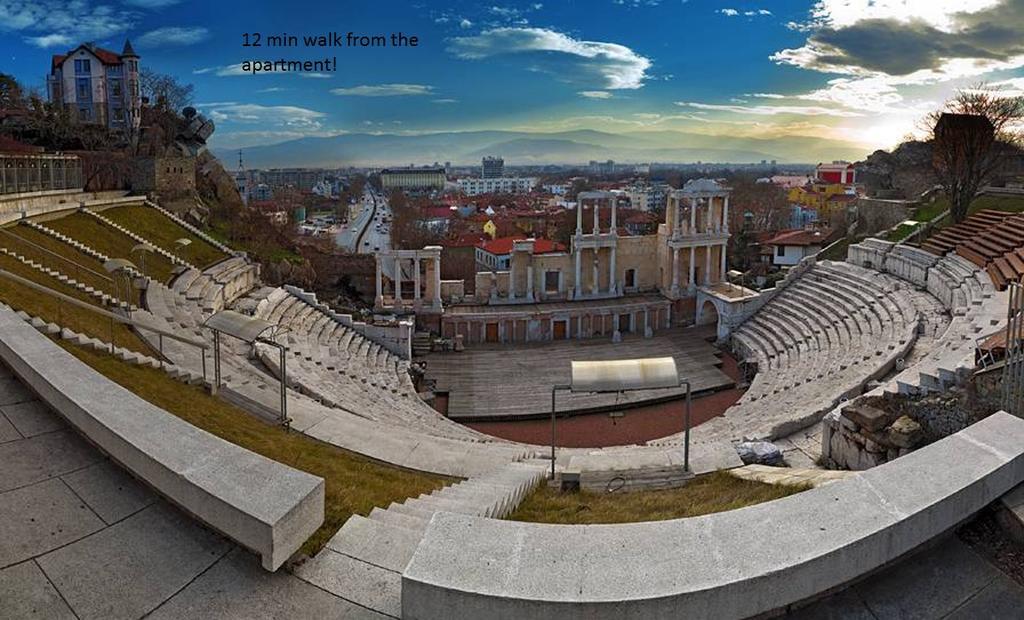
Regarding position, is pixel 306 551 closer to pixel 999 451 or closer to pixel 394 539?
pixel 394 539

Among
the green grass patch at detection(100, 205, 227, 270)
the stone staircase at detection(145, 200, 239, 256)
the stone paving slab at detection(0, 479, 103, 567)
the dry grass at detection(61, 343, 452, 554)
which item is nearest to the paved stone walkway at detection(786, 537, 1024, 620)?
the dry grass at detection(61, 343, 452, 554)

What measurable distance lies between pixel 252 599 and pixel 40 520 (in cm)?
199

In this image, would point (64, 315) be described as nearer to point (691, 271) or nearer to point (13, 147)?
point (13, 147)

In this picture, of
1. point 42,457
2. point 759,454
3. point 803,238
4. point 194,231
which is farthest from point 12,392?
point 803,238

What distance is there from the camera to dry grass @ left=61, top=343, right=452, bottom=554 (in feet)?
27.1

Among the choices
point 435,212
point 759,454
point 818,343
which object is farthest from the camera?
point 435,212

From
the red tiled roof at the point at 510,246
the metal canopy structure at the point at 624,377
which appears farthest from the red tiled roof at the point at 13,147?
the metal canopy structure at the point at 624,377

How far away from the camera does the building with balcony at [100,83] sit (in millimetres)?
54625

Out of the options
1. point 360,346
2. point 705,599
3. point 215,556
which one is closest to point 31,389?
point 215,556

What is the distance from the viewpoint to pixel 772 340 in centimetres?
3081

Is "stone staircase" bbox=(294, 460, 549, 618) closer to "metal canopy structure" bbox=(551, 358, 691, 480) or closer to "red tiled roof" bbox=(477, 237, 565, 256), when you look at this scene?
"metal canopy structure" bbox=(551, 358, 691, 480)

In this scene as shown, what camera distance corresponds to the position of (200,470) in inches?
175

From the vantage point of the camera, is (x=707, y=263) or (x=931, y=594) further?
(x=707, y=263)

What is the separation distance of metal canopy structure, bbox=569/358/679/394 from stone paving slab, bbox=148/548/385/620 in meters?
6.99
